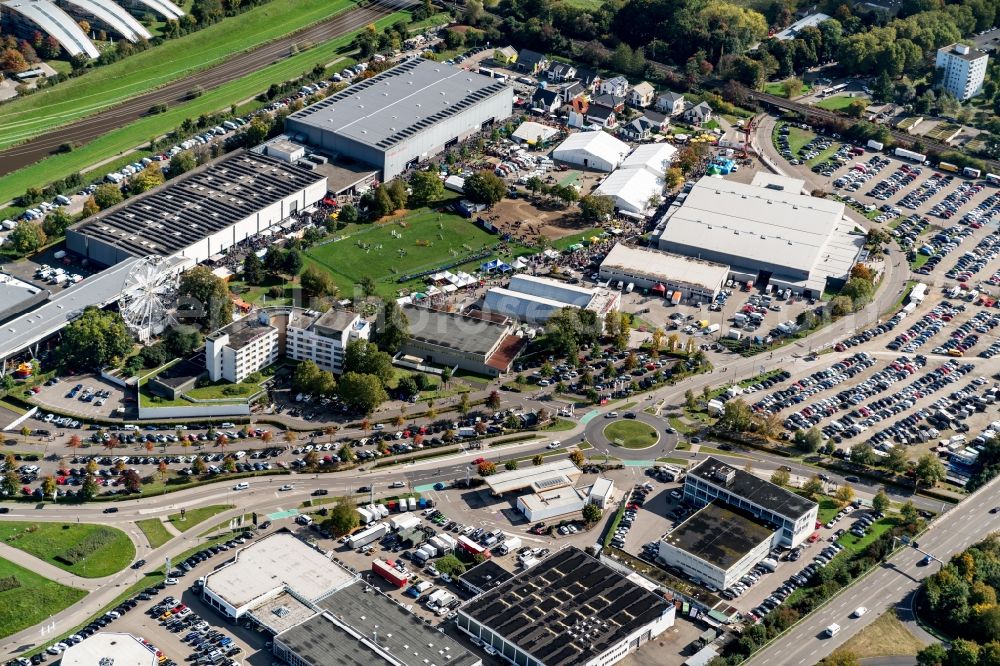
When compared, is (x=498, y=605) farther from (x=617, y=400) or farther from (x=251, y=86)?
(x=251, y=86)

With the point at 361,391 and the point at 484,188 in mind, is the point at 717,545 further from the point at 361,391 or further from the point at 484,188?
the point at 484,188

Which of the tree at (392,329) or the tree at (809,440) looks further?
the tree at (392,329)

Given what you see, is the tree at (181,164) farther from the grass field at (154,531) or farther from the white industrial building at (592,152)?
the grass field at (154,531)

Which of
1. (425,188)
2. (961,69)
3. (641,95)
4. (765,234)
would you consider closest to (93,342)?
(425,188)

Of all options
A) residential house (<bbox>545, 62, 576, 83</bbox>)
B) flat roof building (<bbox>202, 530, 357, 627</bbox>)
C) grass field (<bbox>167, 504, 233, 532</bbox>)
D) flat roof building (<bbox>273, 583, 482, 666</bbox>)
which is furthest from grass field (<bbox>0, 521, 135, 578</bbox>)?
residential house (<bbox>545, 62, 576, 83</bbox>)

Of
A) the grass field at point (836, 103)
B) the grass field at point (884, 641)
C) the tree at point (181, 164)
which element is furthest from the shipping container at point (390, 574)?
the grass field at point (836, 103)

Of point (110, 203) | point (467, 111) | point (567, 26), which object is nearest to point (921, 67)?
point (567, 26)

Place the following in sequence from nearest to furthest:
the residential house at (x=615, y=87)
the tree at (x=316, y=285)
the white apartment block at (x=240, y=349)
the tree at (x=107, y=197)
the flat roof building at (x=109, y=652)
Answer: the flat roof building at (x=109, y=652)
the white apartment block at (x=240, y=349)
the tree at (x=316, y=285)
the tree at (x=107, y=197)
the residential house at (x=615, y=87)

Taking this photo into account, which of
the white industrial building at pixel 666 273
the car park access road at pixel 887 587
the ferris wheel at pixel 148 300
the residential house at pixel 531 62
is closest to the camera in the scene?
the car park access road at pixel 887 587
